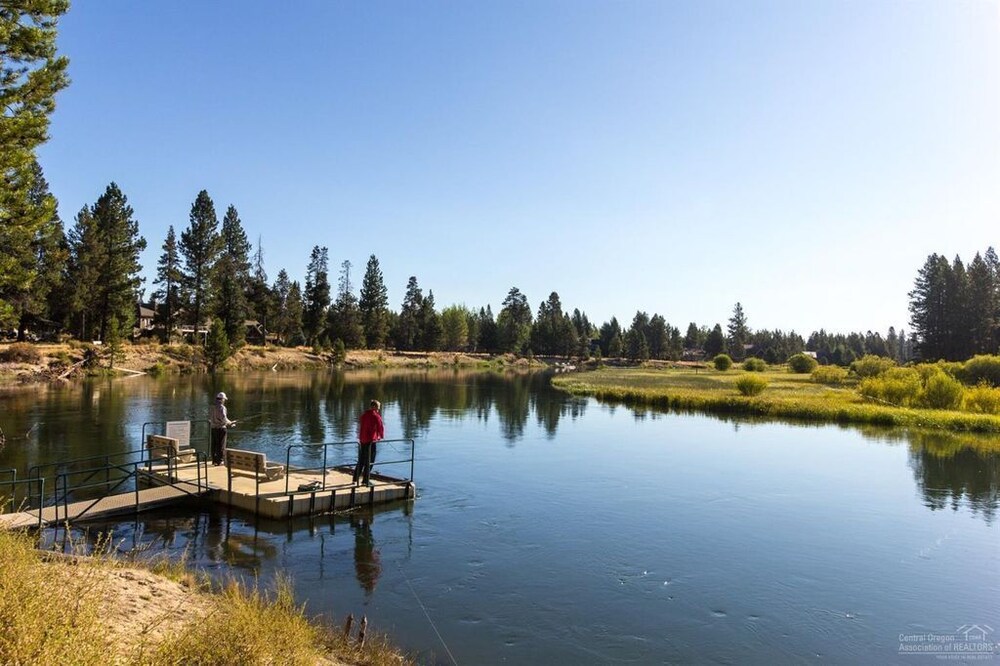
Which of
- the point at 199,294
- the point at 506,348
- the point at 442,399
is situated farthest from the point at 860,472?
the point at 506,348

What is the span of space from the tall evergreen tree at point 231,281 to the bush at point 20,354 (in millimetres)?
24695

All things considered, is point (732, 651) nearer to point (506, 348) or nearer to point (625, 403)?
point (625, 403)

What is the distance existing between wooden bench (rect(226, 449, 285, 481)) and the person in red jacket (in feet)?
7.84

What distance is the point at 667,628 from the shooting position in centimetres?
1218

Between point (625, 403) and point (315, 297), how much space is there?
72.8 meters

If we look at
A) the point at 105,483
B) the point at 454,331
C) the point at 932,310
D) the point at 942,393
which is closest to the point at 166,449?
the point at 105,483

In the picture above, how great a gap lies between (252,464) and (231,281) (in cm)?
7835

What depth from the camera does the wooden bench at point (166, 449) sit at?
19531mm

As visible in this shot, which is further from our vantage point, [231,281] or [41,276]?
[231,281]

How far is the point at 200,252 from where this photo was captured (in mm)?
86188

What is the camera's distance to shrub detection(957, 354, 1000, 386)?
6109 cm

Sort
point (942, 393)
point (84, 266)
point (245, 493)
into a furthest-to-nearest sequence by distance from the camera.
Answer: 1. point (84, 266)
2. point (942, 393)
3. point (245, 493)

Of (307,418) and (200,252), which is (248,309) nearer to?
(200,252)

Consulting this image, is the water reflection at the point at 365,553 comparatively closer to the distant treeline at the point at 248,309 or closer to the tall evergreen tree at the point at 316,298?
the distant treeline at the point at 248,309
